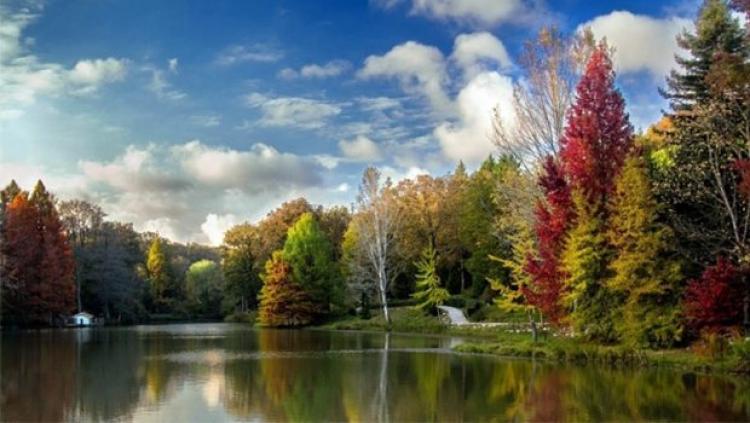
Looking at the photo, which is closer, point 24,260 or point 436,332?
point 436,332

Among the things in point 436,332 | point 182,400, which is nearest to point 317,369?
point 182,400

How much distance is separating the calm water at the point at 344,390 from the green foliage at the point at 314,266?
101 feet

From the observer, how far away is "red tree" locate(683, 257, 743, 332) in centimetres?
2155

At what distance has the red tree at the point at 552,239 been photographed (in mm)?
26547

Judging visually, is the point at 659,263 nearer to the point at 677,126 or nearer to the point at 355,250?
the point at 677,126

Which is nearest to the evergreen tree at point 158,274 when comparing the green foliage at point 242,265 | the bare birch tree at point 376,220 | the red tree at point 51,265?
the green foliage at point 242,265

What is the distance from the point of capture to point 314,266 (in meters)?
60.5

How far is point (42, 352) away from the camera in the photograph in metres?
30.5

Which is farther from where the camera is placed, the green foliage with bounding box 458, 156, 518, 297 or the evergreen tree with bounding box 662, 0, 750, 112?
the green foliage with bounding box 458, 156, 518, 297

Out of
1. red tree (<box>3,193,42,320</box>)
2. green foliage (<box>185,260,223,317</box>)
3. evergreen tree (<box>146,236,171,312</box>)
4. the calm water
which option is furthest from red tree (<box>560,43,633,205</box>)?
evergreen tree (<box>146,236,171,312</box>)

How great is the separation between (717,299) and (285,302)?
137 feet

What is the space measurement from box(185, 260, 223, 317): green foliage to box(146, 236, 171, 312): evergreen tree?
3.31 metres

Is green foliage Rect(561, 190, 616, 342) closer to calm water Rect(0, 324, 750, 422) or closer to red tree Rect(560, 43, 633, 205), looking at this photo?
red tree Rect(560, 43, 633, 205)

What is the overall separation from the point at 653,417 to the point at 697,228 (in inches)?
518
